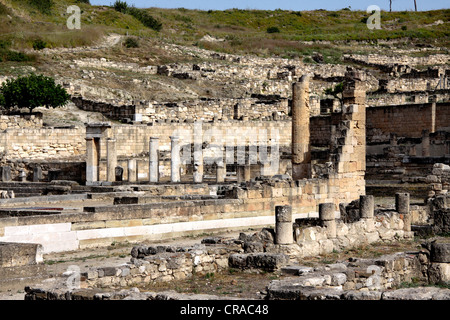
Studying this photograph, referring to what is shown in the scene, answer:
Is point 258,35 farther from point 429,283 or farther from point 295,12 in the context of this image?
point 429,283

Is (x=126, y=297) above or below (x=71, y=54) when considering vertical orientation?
below

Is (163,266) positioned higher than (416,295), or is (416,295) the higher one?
(416,295)

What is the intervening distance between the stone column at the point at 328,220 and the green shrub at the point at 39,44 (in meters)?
41.4

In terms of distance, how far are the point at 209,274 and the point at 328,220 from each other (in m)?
3.85

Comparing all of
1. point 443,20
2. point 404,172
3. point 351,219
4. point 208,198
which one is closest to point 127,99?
point 404,172

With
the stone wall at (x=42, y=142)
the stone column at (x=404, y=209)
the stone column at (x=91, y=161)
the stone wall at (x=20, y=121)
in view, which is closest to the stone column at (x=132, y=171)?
the stone column at (x=91, y=161)

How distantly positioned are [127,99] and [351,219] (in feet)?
99.7

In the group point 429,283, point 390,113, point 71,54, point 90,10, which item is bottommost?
point 429,283

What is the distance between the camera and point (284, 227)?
50.0ft

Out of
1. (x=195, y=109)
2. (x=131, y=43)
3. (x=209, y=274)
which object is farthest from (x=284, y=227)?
(x=131, y=43)

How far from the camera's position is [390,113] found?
44.6 metres

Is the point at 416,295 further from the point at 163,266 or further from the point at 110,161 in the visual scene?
the point at 110,161

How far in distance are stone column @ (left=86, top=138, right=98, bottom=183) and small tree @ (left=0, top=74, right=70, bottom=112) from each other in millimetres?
11875

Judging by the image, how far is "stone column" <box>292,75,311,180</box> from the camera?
24.9 meters
